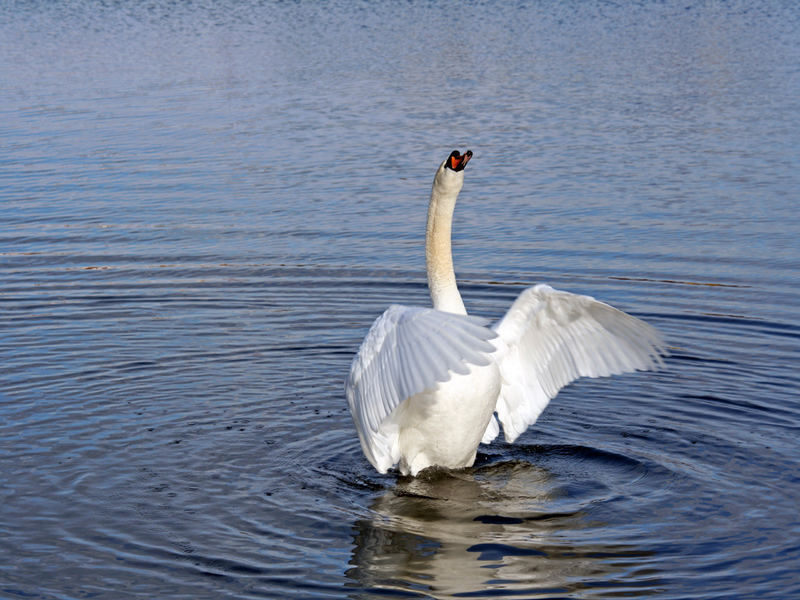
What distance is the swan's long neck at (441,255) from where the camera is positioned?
7.29 m

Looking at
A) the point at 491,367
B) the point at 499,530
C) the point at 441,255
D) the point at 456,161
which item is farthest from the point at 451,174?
the point at 499,530

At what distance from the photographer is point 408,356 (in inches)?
213

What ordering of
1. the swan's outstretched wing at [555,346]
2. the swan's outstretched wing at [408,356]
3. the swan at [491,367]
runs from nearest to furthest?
the swan's outstretched wing at [408,356] < the swan at [491,367] < the swan's outstretched wing at [555,346]

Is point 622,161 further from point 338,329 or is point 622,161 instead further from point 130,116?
point 130,116

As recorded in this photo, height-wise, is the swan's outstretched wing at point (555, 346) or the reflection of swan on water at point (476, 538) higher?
the swan's outstretched wing at point (555, 346)

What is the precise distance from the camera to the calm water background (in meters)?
6.21

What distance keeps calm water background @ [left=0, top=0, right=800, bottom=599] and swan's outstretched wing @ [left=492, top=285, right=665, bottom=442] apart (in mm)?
419

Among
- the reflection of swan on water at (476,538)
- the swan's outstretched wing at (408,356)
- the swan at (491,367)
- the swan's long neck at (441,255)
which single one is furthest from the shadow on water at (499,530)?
the swan's long neck at (441,255)

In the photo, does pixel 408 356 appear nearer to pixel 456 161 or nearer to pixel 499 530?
pixel 499 530

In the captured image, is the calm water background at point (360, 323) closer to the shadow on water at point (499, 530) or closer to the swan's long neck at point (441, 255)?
the shadow on water at point (499, 530)

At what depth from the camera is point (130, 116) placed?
2108 centimetres

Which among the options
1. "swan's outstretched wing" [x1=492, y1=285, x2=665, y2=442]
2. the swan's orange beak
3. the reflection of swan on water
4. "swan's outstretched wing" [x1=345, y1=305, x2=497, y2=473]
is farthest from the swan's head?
the reflection of swan on water

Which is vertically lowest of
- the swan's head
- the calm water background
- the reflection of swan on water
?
the reflection of swan on water

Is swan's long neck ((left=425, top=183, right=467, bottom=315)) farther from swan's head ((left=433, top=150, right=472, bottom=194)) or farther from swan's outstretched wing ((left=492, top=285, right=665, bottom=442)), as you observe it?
swan's outstretched wing ((left=492, top=285, right=665, bottom=442))
